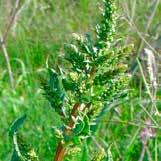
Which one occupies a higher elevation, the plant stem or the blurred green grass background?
the plant stem

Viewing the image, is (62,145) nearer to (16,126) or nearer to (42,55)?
(16,126)

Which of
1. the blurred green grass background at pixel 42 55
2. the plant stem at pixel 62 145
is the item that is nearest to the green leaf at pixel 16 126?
the plant stem at pixel 62 145

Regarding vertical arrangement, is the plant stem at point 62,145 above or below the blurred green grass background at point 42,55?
above

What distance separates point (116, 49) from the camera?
100cm

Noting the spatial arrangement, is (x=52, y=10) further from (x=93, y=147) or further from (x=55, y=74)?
(x=55, y=74)

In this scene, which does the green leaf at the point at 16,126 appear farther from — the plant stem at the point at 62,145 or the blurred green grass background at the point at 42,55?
the blurred green grass background at the point at 42,55

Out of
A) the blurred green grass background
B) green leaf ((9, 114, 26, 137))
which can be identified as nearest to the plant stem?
green leaf ((9, 114, 26, 137))

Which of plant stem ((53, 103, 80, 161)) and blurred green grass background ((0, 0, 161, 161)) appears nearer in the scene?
plant stem ((53, 103, 80, 161))

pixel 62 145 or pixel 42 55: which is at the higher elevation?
pixel 62 145

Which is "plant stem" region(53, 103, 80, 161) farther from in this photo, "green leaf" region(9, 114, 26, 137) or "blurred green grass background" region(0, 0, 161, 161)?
"blurred green grass background" region(0, 0, 161, 161)

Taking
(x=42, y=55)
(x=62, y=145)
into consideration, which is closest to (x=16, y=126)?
(x=62, y=145)

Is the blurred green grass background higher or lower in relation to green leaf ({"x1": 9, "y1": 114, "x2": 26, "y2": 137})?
lower

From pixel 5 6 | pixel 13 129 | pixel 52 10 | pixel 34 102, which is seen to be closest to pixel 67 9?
pixel 52 10

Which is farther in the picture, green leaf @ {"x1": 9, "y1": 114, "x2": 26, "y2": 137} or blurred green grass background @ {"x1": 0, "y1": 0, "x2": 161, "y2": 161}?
blurred green grass background @ {"x1": 0, "y1": 0, "x2": 161, "y2": 161}
